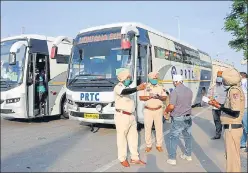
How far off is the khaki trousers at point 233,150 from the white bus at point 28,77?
683 centimetres

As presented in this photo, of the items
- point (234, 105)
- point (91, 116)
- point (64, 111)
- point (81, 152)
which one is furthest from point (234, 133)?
point (64, 111)

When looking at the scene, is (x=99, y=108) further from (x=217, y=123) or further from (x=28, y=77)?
(x=217, y=123)

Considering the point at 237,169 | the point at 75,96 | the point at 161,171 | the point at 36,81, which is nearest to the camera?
the point at 237,169

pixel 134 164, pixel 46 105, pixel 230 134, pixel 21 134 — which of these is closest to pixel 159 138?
pixel 134 164

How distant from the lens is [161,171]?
526 cm

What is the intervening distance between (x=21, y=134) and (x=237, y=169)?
6528mm

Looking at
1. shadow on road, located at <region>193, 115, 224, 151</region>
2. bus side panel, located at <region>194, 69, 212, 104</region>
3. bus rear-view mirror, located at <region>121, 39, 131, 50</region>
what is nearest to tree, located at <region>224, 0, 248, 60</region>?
bus side panel, located at <region>194, 69, 212, 104</region>

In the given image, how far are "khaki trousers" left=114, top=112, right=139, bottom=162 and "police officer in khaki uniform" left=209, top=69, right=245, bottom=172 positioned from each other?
6.02 ft

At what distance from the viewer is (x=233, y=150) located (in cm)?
409

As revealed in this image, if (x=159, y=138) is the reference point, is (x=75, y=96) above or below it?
above

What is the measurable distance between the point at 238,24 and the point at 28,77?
630 inches

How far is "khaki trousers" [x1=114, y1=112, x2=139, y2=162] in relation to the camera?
5.41 meters

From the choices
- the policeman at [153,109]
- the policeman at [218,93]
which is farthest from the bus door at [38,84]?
the policeman at [218,93]

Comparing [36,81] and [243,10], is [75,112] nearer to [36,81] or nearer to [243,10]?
[36,81]
